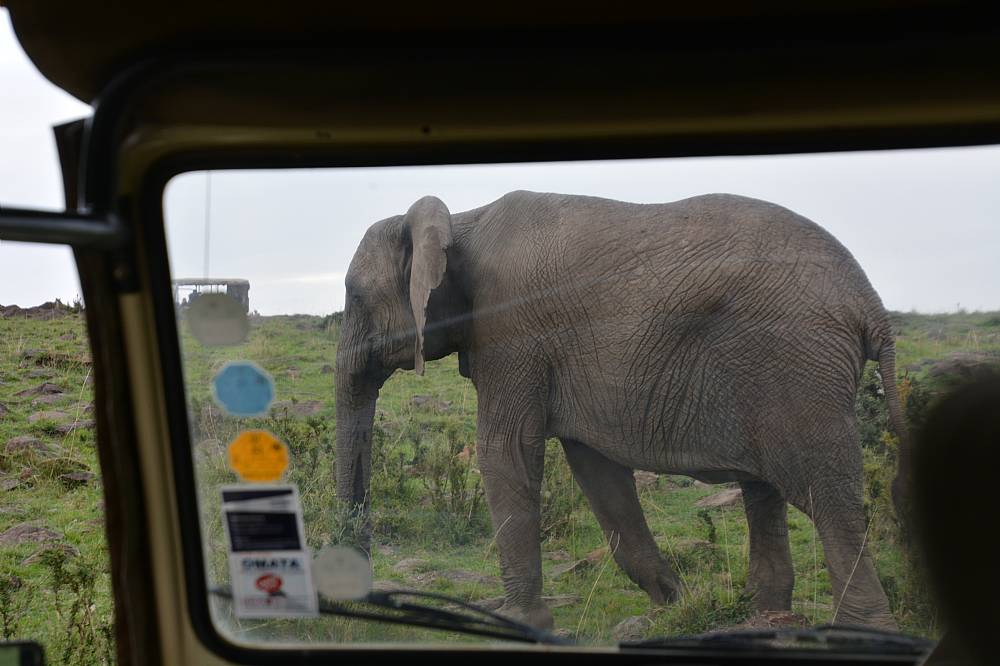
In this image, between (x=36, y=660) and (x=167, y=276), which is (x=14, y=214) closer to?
(x=167, y=276)

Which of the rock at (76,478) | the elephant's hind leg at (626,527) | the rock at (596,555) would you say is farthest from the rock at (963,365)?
the rock at (76,478)

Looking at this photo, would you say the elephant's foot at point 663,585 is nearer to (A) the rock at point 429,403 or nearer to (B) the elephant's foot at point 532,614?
(B) the elephant's foot at point 532,614

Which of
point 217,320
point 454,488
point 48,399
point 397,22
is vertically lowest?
point 454,488

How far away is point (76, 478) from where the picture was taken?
5434mm

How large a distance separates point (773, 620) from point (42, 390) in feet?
16.9

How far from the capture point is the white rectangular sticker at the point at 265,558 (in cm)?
146

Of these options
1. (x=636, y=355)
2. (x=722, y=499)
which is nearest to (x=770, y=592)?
(x=722, y=499)

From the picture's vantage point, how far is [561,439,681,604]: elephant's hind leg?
182 centimetres

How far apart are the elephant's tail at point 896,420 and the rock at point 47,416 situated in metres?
5.03

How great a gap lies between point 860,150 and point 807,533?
2.88ft

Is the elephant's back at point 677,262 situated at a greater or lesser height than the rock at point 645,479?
greater

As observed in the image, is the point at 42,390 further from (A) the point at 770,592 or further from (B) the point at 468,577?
(A) the point at 770,592

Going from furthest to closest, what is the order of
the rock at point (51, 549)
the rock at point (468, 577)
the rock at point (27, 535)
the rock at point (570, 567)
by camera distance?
the rock at point (27, 535), the rock at point (51, 549), the rock at point (570, 567), the rock at point (468, 577)

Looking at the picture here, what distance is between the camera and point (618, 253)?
219 cm
